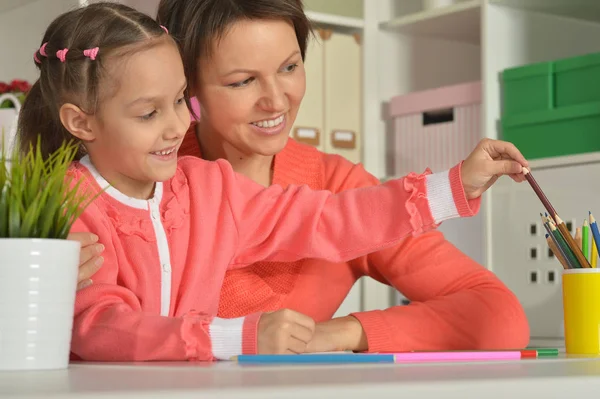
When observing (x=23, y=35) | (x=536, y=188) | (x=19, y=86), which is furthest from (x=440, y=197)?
(x=23, y=35)

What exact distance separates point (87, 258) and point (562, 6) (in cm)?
204

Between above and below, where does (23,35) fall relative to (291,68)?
above

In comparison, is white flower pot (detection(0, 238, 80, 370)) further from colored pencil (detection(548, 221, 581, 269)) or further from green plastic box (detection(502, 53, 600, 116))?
green plastic box (detection(502, 53, 600, 116))

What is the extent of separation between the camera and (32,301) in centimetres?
72

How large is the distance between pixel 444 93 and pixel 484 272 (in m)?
1.37

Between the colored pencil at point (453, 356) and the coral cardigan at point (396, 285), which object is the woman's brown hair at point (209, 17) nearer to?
the coral cardigan at point (396, 285)

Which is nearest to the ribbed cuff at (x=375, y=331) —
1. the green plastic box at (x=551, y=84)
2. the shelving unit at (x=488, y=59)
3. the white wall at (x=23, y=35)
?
the shelving unit at (x=488, y=59)

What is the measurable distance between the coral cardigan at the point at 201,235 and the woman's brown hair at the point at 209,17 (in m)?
0.19

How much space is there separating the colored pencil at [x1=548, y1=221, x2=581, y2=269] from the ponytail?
0.59 metres

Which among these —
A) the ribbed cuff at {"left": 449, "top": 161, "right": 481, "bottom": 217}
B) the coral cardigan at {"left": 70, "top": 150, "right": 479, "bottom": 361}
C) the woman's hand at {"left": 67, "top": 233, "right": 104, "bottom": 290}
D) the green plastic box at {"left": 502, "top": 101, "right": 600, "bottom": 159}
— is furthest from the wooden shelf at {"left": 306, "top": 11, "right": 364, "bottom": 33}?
the woman's hand at {"left": 67, "top": 233, "right": 104, "bottom": 290}

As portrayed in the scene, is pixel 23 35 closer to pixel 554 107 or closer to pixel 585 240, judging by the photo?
pixel 554 107

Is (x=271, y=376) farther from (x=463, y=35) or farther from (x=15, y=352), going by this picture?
(x=463, y=35)

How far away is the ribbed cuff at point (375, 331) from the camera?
122 centimetres

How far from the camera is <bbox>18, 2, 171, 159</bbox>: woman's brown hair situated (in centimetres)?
112
